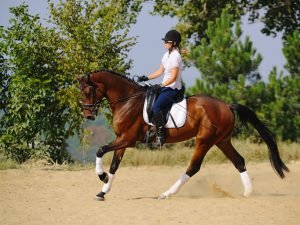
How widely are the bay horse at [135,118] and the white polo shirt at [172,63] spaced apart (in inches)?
18.8

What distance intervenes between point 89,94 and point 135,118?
89 cm

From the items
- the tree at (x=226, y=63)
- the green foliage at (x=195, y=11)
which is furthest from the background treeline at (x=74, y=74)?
the green foliage at (x=195, y=11)

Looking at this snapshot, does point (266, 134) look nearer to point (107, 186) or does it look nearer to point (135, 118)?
point (135, 118)

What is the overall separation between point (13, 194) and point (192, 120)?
11.8ft

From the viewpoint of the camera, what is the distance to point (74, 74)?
1775 cm

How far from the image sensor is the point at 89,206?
10.2 metres

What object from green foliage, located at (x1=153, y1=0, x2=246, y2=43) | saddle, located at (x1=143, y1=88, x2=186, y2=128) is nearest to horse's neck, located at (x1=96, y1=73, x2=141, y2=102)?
saddle, located at (x1=143, y1=88, x2=186, y2=128)

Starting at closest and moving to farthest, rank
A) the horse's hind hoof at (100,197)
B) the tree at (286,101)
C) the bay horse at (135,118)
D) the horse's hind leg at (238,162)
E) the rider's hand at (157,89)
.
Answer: the horse's hind hoof at (100,197) < the bay horse at (135,118) < the rider's hand at (157,89) < the horse's hind leg at (238,162) < the tree at (286,101)

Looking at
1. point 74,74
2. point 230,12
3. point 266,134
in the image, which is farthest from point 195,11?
point 266,134

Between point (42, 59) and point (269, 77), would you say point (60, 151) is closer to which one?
point (42, 59)

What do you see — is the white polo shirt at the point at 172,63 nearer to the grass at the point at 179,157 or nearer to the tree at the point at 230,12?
the grass at the point at 179,157

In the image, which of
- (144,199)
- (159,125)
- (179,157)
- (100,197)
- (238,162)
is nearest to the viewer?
(100,197)

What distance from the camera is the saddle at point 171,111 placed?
441 inches

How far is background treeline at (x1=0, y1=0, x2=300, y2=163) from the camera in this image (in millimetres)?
16828
